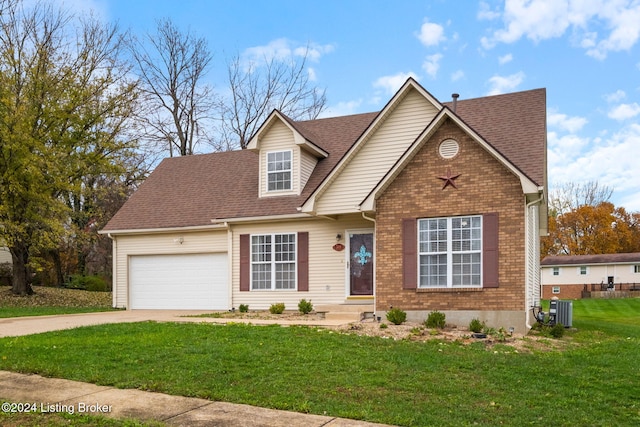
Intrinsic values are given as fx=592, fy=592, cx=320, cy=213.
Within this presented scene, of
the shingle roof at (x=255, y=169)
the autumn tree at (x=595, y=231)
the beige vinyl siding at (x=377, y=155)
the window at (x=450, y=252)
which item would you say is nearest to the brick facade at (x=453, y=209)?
the window at (x=450, y=252)

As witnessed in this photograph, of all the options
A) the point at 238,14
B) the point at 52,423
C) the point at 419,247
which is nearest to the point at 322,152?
the point at 238,14

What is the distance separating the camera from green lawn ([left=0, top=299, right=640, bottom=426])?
6.51 m

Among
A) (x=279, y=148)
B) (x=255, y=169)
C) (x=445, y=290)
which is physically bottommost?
(x=445, y=290)

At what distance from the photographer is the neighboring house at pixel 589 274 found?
46.9 meters

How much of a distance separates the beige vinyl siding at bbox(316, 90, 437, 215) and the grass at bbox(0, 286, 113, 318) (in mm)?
9428

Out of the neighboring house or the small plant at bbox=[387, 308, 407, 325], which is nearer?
the small plant at bbox=[387, 308, 407, 325]

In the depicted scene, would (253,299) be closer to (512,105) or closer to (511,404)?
(512,105)

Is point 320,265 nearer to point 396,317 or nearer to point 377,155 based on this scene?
point 377,155

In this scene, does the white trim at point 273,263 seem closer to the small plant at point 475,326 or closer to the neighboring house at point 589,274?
the small plant at point 475,326

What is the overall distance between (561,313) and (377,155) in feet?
20.9

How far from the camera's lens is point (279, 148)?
19.0 metres

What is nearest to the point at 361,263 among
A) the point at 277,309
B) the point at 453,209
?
the point at 277,309

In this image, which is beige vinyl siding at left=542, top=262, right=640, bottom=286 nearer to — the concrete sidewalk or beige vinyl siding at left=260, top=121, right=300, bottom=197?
beige vinyl siding at left=260, top=121, right=300, bottom=197

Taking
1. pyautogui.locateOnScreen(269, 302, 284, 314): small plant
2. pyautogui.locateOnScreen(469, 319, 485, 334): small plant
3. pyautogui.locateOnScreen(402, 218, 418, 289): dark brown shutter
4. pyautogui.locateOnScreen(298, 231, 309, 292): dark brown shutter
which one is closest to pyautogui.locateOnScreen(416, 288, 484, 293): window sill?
pyautogui.locateOnScreen(402, 218, 418, 289): dark brown shutter
